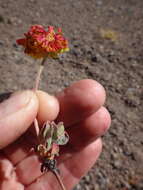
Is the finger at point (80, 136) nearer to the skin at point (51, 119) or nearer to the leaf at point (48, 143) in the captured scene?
the skin at point (51, 119)

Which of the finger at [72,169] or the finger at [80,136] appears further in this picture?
the finger at [72,169]

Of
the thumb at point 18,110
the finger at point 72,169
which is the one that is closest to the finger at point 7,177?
the finger at point 72,169

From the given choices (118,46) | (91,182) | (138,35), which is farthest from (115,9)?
(91,182)

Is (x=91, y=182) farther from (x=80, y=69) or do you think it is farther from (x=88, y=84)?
(x=80, y=69)

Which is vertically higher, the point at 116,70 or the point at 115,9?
the point at 115,9

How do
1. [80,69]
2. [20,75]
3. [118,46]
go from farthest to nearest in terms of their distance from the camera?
[118,46] → [80,69] → [20,75]

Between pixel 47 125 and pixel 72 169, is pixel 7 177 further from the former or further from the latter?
pixel 47 125

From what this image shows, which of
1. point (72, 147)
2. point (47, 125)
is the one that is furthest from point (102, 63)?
point (47, 125)
